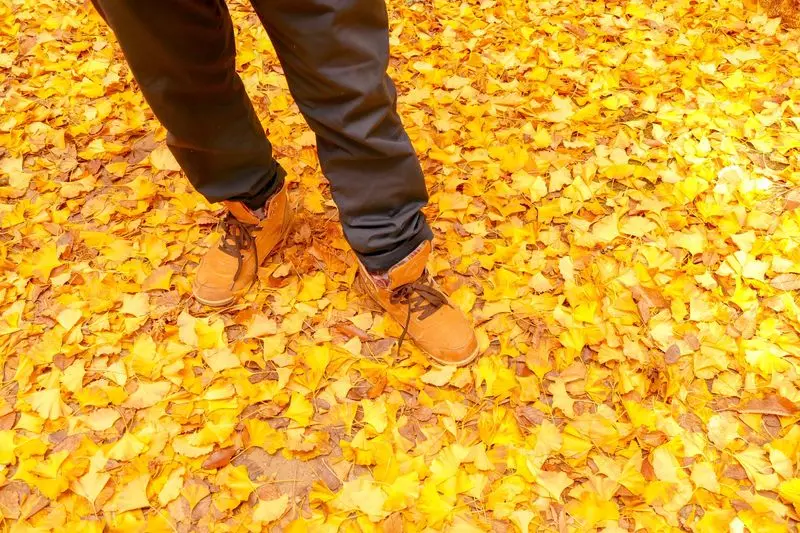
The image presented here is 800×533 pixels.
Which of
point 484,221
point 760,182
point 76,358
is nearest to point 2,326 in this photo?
point 76,358

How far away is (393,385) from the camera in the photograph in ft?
4.68

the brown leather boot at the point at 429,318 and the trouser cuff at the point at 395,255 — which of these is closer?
the trouser cuff at the point at 395,255

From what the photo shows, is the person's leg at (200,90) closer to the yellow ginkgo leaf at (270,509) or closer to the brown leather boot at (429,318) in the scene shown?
the brown leather boot at (429,318)

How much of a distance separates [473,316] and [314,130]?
650 mm

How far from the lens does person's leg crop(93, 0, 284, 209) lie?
1031 mm

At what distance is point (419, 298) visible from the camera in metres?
1.45

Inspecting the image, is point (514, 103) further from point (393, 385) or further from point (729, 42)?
point (393, 385)

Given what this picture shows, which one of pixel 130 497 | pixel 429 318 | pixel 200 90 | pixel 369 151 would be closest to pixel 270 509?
pixel 130 497

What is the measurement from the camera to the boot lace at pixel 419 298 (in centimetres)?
144

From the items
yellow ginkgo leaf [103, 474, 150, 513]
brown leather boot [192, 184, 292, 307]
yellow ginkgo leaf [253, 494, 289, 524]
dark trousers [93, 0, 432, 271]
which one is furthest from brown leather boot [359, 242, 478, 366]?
yellow ginkgo leaf [103, 474, 150, 513]

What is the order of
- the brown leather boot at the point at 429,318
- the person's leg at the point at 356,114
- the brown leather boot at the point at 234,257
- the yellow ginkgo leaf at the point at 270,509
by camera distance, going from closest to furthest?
the person's leg at the point at 356,114, the yellow ginkgo leaf at the point at 270,509, the brown leather boot at the point at 429,318, the brown leather boot at the point at 234,257

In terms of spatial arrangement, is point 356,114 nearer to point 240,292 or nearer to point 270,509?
point 240,292

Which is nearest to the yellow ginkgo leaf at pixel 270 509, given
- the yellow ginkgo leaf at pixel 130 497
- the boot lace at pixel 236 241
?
the yellow ginkgo leaf at pixel 130 497

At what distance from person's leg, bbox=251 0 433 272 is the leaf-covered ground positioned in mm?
349
